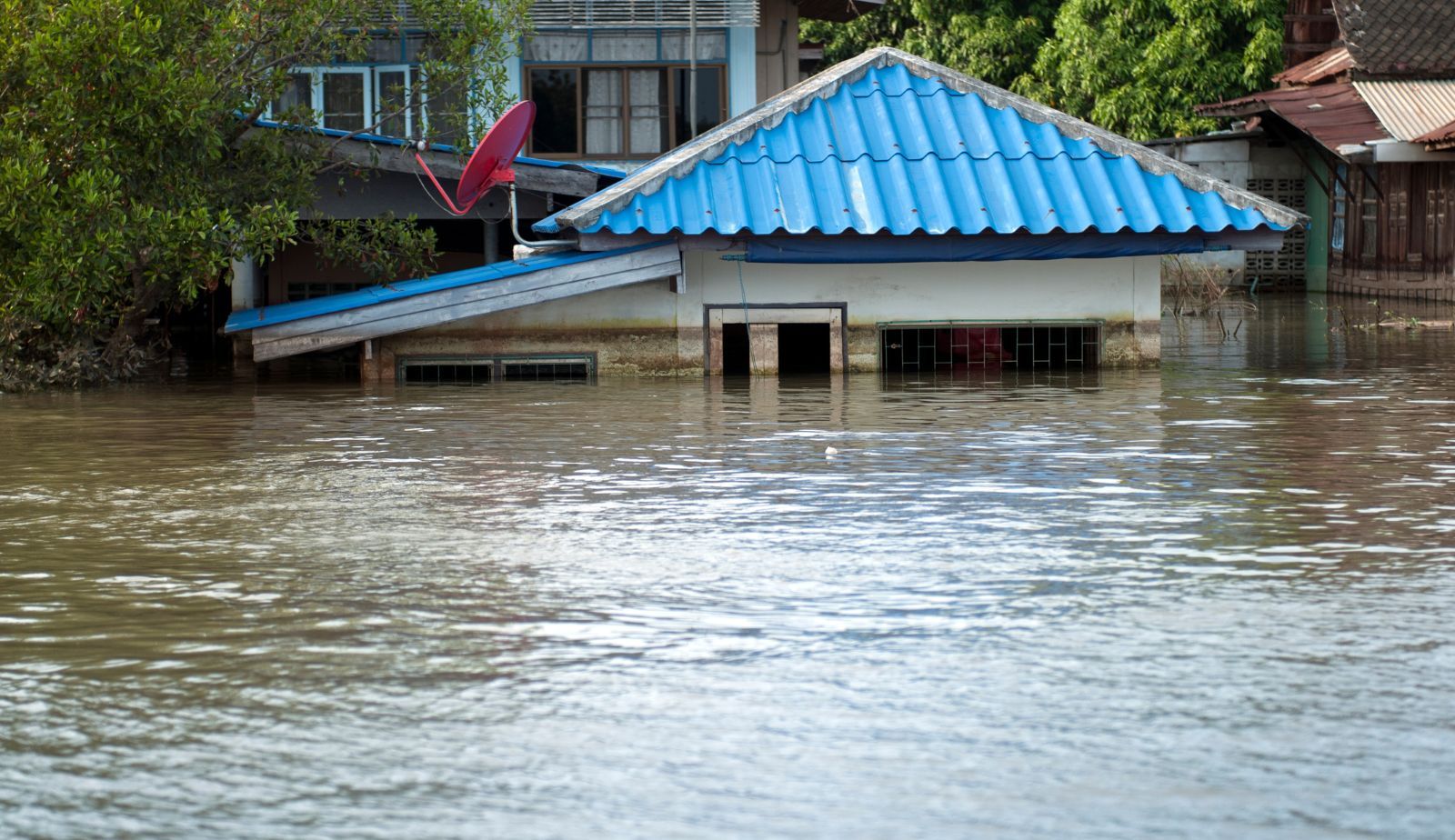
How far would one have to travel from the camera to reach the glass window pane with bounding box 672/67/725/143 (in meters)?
25.8

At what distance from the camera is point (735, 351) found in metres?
18.7

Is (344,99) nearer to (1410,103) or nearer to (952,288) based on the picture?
(952,288)

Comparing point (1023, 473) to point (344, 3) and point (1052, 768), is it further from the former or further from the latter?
point (344, 3)

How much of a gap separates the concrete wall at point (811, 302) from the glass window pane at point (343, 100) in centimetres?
932

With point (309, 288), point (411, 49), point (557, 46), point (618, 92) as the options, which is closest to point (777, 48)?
point (618, 92)

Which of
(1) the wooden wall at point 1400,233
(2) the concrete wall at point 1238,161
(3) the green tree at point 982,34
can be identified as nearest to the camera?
(1) the wooden wall at point 1400,233

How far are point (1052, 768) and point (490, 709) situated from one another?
1743 millimetres

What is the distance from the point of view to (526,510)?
977 centimetres

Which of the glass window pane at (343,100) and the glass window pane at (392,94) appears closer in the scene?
the glass window pane at (392,94)

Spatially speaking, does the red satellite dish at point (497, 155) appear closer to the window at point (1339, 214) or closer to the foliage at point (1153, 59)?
the foliage at point (1153, 59)

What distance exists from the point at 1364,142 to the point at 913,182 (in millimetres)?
13616

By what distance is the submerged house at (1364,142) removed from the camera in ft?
96.3

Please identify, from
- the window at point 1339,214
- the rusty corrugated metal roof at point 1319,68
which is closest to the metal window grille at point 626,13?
the rusty corrugated metal roof at point 1319,68

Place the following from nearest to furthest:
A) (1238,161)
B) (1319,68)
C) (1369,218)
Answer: (1369,218) → (1319,68) → (1238,161)
